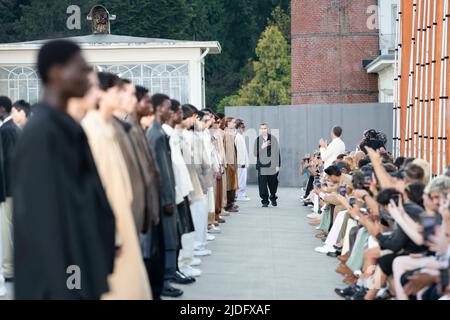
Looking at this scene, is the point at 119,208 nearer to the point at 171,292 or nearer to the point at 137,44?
the point at 171,292

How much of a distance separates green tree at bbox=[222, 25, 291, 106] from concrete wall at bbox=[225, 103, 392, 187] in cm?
1876

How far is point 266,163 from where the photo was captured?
69.2 ft

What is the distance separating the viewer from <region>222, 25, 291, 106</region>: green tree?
47719 millimetres

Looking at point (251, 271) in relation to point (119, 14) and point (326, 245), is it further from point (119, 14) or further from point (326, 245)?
point (119, 14)

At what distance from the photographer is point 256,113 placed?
1129 inches

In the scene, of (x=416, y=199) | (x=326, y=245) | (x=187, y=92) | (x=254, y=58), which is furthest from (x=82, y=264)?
(x=254, y=58)

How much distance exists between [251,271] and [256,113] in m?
16.9

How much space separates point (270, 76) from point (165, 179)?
39.3m

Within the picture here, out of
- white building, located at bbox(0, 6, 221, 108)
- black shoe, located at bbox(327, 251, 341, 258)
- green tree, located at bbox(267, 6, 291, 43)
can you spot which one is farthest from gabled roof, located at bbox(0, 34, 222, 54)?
green tree, located at bbox(267, 6, 291, 43)

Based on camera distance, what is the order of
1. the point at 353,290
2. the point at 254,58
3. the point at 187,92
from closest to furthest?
the point at 353,290, the point at 187,92, the point at 254,58

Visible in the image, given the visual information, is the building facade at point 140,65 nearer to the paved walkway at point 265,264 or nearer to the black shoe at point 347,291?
the paved walkway at point 265,264

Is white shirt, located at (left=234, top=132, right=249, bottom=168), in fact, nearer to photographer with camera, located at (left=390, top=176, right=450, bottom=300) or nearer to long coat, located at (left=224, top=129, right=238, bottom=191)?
long coat, located at (left=224, top=129, right=238, bottom=191)

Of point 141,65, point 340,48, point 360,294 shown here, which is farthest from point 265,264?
point 340,48
